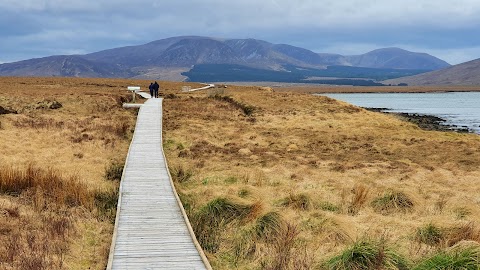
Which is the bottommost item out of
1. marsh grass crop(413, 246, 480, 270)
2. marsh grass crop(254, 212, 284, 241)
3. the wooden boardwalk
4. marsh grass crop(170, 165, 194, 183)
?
marsh grass crop(170, 165, 194, 183)

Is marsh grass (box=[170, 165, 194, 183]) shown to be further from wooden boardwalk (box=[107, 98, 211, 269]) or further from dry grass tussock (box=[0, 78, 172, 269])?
dry grass tussock (box=[0, 78, 172, 269])

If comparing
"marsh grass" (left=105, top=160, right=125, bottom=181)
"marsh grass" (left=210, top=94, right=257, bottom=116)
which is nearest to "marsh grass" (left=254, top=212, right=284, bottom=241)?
"marsh grass" (left=105, top=160, right=125, bottom=181)

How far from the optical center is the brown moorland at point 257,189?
1148cm

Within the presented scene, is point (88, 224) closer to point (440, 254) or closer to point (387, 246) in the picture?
point (387, 246)

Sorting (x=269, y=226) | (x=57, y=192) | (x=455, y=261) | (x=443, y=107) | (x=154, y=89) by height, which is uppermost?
(x=154, y=89)

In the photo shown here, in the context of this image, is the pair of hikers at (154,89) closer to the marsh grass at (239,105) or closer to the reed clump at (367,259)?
the marsh grass at (239,105)

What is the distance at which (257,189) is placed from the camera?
17750 mm

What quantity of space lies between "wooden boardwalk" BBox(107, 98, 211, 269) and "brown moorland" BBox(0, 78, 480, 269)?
641 millimetres

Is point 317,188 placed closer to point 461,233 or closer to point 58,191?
point 461,233

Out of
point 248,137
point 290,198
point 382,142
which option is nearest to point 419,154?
point 382,142

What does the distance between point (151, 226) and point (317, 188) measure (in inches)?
339

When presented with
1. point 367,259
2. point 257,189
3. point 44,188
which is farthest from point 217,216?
point 44,188

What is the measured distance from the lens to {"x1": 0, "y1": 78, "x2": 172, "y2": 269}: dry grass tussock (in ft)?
36.2

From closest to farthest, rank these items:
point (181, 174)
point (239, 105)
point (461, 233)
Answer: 1. point (461, 233)
2. point (181, 174)
3. point (239, 105)
